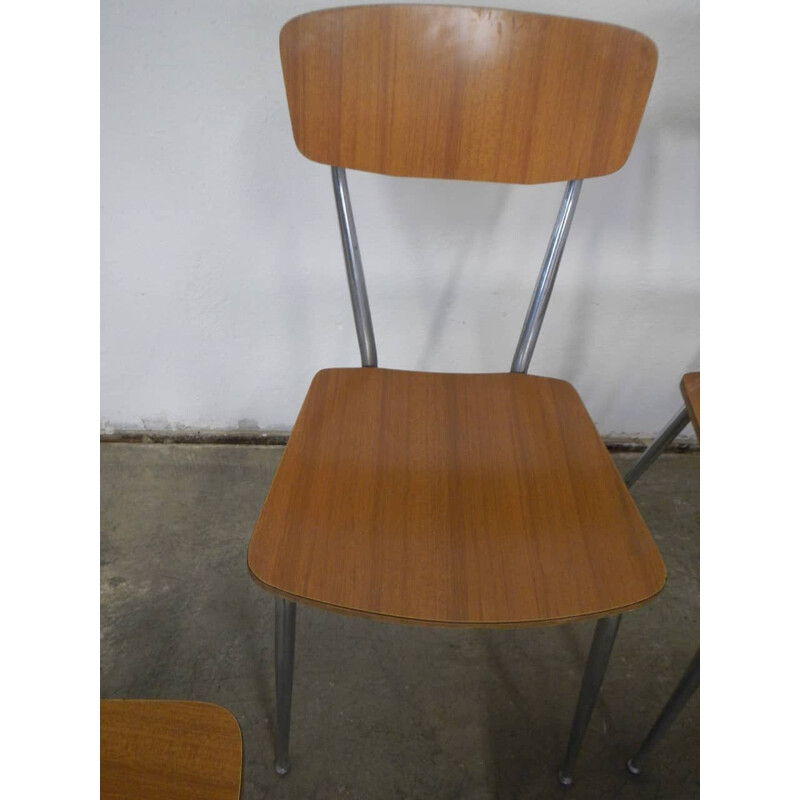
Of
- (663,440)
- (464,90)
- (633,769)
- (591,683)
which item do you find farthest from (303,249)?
(633,769)

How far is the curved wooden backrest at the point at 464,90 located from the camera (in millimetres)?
789

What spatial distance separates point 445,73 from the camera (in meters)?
0.82

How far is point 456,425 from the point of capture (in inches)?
33.5

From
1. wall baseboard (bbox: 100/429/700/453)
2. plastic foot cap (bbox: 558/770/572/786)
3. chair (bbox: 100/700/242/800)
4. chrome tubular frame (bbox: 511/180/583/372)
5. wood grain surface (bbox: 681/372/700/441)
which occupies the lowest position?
plastic foot cap (bbox: 558/770/572/786)

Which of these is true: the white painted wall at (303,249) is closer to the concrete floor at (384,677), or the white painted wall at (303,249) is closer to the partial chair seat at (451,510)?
the concrete floor at (384,677)

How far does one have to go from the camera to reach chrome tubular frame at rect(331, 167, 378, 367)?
87 cm

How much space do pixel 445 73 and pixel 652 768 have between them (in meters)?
0.94

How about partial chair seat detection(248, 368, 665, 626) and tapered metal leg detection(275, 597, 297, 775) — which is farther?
tapered metal leg detection(275, 597, 297, 775)

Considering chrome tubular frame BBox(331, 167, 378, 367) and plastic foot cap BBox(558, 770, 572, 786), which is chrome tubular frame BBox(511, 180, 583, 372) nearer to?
chrome tubular frame BBox(331, 167, 378, 367)

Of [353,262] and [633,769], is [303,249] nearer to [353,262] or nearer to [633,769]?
[353,262]

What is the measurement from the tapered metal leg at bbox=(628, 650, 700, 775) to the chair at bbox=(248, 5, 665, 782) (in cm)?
10

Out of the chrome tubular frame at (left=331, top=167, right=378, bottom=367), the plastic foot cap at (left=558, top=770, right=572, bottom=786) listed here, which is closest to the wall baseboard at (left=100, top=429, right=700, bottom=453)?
the chrome tubular frame at (left=331, top=167, right=378, bottom=367)
